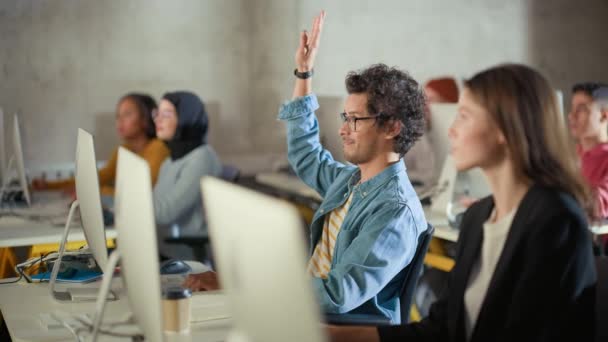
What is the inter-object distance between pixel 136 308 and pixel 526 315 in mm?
741

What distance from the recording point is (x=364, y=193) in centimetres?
254

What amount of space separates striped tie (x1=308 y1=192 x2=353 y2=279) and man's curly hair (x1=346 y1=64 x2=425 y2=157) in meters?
0.23

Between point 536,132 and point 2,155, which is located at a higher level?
point 536,132

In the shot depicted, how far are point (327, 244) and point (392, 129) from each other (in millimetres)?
379

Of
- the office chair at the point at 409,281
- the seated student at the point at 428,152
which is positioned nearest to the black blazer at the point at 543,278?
the office chair at the point at 409,281

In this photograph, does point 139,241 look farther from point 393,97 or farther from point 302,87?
point 302,87

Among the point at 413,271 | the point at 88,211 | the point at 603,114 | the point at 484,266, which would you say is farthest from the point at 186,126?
the point at 484,266

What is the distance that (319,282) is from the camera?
7.66 ft

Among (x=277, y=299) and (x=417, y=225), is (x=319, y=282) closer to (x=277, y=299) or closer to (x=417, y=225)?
(x=417, y=225)

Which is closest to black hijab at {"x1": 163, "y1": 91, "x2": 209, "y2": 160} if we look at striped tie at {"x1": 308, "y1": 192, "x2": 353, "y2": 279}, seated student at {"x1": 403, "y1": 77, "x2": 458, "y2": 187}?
seated student at {"x1": 403, "y1": 77, "x2": 458, "y2": 187}

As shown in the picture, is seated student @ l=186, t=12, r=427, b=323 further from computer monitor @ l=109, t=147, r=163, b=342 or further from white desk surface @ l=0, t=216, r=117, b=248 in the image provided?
white desk surface @ l=0, t=216, r=117, b=248

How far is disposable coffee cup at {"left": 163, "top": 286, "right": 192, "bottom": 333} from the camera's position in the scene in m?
2.10

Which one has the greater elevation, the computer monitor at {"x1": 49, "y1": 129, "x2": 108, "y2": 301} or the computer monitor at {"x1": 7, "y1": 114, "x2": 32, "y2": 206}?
the computer monitor at {"x1": 49, "y1": 129, "x2": 108, "y2": 301}

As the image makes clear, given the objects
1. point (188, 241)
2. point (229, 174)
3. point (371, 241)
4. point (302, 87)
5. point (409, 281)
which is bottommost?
point (188, 241)
